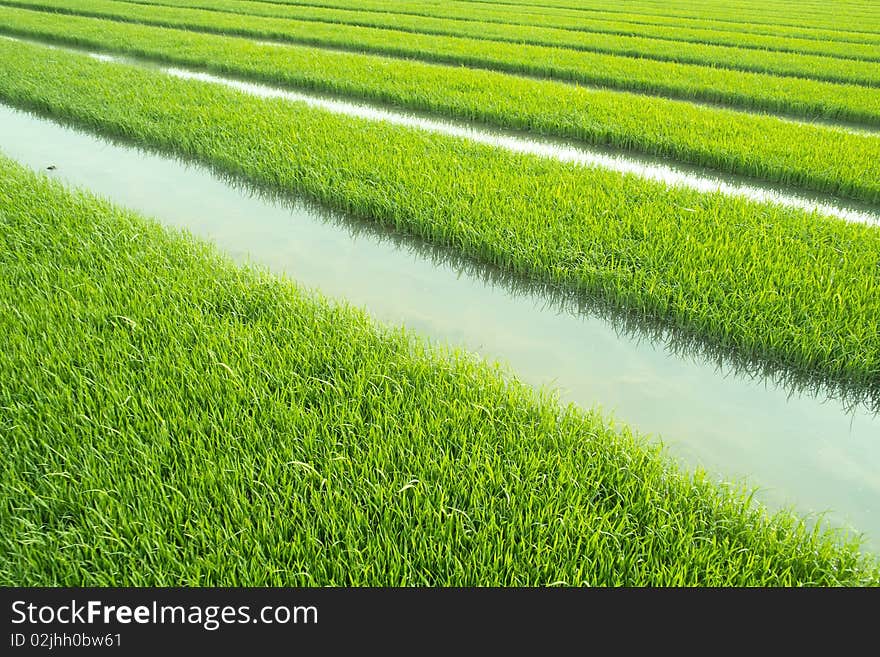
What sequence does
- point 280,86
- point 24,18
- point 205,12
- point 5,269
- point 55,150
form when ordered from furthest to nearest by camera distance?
point 205,12 < point 24,18 < point 280,86 < point 55,150 < point 5,269

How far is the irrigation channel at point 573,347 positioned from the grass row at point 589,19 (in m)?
10.8

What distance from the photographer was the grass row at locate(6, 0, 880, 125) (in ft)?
23.4

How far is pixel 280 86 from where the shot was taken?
777 centimetres

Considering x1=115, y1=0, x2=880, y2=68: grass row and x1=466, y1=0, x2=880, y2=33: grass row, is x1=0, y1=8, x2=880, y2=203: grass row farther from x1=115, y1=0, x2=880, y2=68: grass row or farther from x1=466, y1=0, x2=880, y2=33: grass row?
x1=466, y1=0, x2=880, y2=33: grass row

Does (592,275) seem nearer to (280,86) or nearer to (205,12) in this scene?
(280,86)

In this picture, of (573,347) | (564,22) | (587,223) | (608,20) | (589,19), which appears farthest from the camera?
(589,19)

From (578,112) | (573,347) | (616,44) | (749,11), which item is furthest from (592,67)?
(749,11)

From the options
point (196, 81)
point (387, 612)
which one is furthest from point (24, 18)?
point (387, 612)

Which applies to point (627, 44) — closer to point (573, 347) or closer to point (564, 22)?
point (564, 22)

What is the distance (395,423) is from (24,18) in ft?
47.1

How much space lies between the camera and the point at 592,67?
845 centimetres

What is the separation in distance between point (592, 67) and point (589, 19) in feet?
21.3

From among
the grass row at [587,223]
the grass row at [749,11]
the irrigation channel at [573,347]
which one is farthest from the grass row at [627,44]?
the irrigation channel at [573,347]

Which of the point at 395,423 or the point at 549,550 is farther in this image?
the point at 395,423
